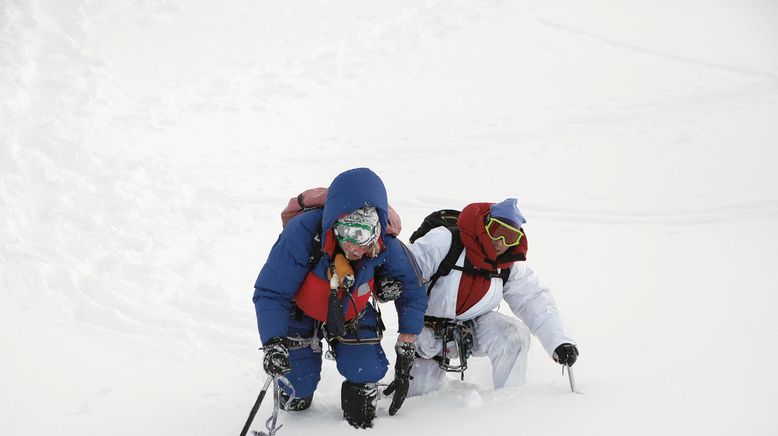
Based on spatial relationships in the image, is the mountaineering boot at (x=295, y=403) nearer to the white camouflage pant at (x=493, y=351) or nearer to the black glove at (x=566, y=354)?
the white camouflage pant at (x=493, y=351)

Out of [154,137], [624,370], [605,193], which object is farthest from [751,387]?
[154,137]

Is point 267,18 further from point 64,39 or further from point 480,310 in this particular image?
point 480,310

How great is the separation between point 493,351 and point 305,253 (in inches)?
50.8

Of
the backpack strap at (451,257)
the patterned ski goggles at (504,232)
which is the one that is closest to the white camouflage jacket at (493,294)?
the backpack strap at (451,257)

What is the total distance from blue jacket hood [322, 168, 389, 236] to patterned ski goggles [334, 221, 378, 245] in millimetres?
46

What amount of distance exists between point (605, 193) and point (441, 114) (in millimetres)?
3489

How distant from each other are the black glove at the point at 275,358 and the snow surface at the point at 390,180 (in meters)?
0.45

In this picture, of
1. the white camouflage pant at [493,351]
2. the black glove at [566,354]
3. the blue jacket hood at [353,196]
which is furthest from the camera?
the white camouflage pant at [493,351]

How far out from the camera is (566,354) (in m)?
3.44

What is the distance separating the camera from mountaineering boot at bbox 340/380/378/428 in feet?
10.9

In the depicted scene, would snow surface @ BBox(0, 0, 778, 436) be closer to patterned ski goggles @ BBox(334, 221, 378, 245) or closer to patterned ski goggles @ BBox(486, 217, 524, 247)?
patterned ski goggles @ BBox(486, 217, 524, 247)

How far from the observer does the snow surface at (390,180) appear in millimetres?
3561

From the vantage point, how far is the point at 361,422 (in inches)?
130

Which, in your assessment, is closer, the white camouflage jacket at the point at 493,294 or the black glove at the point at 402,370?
→ the black glove at the point at 402,370
